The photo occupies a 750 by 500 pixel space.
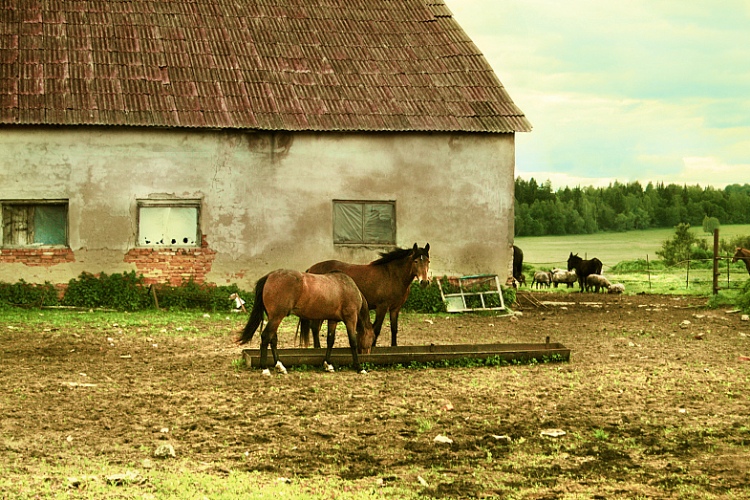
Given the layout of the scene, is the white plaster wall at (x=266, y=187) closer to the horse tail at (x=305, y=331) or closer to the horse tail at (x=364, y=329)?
the horse tail at (x=305, y=331)

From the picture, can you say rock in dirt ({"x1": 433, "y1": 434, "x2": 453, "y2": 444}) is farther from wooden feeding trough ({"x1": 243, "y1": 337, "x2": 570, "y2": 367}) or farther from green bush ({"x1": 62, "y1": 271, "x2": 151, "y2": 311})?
green bush ({"x1": 62, "y1": 271, "x2": 151, "y2": 311})

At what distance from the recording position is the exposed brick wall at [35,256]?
65.1 ft

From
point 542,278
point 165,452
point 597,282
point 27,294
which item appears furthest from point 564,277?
point 165,452

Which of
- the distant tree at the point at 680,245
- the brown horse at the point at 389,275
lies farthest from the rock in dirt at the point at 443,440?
the distant tree at the point at 680,245

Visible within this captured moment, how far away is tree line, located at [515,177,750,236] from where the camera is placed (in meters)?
76.8

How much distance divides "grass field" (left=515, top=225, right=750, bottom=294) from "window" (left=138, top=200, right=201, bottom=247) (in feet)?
48.0

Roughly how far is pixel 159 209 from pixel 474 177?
6.86 m

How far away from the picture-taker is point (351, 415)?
31.7ft

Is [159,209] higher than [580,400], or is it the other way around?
[159,209]

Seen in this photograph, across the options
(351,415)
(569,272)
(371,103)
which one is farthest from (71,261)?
(569,272)

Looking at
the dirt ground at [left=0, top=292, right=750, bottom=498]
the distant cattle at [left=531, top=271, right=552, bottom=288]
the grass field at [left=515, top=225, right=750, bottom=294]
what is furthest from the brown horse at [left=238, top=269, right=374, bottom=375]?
the distant cattle at [left=531, top=271, right=552, bottom=288]

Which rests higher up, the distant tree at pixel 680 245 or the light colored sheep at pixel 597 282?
the distant tree at pixel 680 245

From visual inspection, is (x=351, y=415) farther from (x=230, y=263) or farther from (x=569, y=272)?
(x=569, y=272)

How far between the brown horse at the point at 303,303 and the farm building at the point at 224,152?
8.42m
